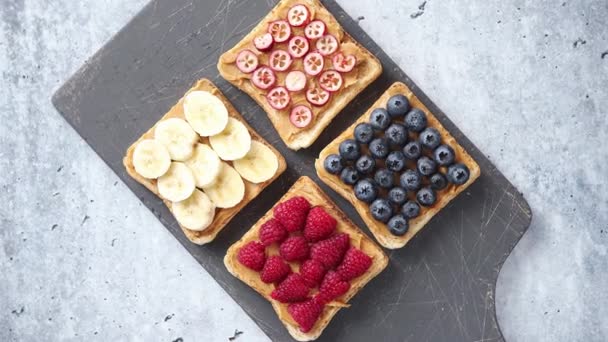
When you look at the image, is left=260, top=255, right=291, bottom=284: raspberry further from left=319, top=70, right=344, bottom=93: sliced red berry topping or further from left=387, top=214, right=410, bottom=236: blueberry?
left=319, top=70, right=344, bottom=93: sliced red berry topping

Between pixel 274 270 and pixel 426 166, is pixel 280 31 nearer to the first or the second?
pixel 426 166

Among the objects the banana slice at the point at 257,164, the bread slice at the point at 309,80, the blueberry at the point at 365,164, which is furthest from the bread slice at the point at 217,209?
the blueberry at the point at 365,164

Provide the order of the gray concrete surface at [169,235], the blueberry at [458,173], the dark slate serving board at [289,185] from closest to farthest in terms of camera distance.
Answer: the blueberry at [458,173], the dark slate serving board at [289,185], the gray concrete surface at [169,235]

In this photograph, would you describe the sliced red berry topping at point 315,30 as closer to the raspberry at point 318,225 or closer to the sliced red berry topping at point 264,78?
the sliced red berry topping at point 264,78

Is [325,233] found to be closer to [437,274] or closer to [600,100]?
[437,274]

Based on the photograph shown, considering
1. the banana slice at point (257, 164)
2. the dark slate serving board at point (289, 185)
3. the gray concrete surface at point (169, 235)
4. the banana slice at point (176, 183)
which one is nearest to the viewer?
the banana slice at point (176, 183)

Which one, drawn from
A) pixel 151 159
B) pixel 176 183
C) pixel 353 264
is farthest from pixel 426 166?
pixel 151 159

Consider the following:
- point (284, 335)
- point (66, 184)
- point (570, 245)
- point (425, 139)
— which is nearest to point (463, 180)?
point (425, 139)
